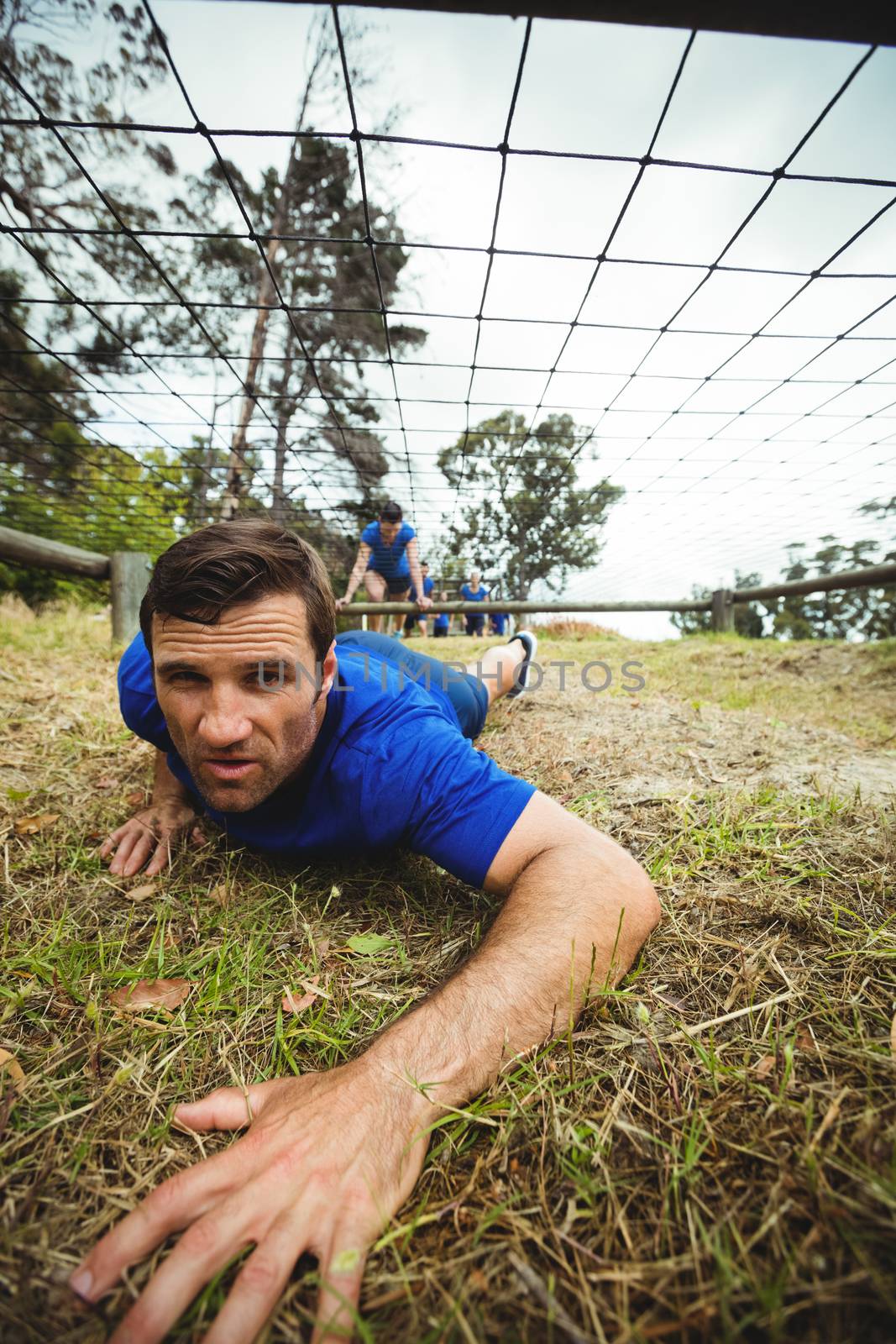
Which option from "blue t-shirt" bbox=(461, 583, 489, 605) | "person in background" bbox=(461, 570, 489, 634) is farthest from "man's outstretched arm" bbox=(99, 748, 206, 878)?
"blue t-shirt" bbox=(461, 583, 489, 605)

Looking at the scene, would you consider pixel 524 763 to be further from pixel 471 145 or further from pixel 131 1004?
pixel 471 145

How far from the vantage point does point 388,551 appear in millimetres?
5727

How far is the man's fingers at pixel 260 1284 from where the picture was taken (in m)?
0.57

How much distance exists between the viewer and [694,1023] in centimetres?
98

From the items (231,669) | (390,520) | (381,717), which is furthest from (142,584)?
(381,717)

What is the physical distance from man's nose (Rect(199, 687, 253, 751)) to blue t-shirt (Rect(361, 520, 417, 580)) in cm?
442

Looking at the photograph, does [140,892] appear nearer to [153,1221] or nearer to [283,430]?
[153,1221]

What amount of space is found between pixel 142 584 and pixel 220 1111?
178 inches

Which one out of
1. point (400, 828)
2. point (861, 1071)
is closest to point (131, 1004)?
point (400, 828)

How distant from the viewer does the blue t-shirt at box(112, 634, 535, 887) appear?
1270mm

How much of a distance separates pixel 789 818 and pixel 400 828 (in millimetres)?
→ 1359

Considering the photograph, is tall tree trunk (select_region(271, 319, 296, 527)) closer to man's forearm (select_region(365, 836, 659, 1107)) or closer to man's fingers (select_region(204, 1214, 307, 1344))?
man's forearm (select_region(365, 836, 659, 1107))

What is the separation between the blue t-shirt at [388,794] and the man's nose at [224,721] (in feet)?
0.79

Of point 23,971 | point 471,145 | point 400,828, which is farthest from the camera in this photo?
point 471,145
